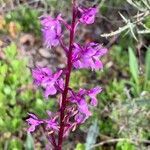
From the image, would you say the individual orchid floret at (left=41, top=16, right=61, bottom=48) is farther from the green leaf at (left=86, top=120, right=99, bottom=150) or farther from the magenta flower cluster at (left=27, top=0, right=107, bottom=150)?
the green leaf at (left=86, top=120, right=99, bottom=150)

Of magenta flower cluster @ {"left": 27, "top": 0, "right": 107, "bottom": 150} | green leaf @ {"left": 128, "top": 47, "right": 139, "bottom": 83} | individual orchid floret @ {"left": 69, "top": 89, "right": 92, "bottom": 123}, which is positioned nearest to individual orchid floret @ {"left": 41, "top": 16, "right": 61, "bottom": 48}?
magenta flower cluster @ {"left": 27, "top": 0, "right": 107, "bottom": 150}

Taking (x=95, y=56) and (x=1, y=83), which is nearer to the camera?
(x=95, y=56)

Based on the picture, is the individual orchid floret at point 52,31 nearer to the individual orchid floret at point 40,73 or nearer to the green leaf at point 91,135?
the individual orchid floret at point 40,73

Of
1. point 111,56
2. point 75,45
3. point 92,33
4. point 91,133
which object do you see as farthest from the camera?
point 92,33

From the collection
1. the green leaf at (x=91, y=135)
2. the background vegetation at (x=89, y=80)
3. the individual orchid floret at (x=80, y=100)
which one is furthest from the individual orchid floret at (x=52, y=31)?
the green leaf at (x=91, y=135)

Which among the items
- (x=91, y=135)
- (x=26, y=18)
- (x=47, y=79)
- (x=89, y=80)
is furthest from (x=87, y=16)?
(x=26, y=18)

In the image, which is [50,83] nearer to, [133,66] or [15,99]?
[15,99]

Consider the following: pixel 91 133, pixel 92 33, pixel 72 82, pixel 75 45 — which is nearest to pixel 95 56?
pixel 75 45

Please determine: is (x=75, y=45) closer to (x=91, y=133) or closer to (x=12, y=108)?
(x=91, y=133)

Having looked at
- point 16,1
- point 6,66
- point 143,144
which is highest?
point 16,1
